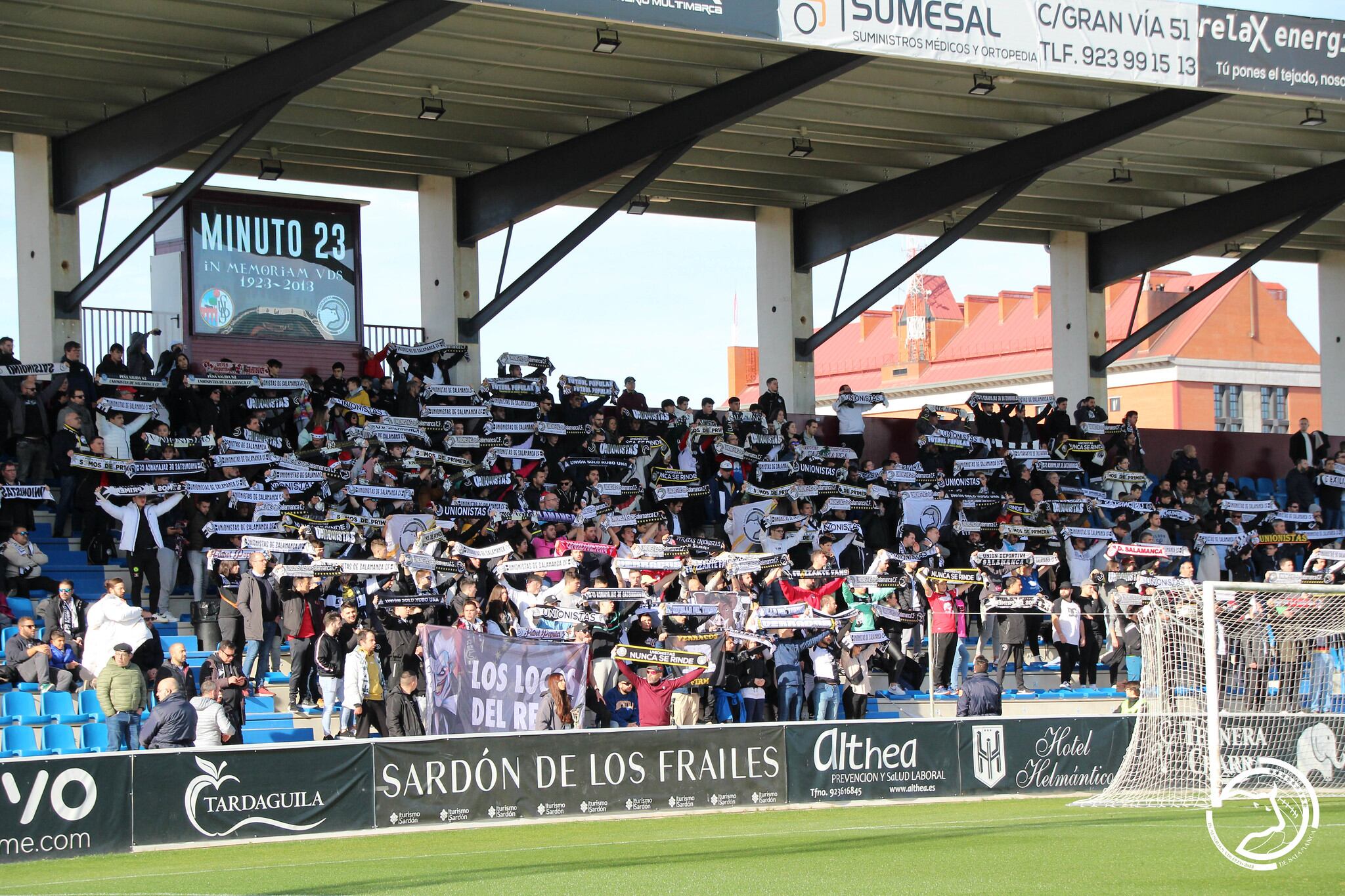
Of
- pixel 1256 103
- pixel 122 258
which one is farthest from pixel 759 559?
pixel 1256 103

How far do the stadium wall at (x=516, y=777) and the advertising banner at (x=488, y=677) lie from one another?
117 cm

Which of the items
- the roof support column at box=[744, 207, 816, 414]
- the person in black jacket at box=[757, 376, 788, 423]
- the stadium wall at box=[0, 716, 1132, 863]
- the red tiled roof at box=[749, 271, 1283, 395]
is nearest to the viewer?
the stadium wall at box=[0, 716, 1132, 863]

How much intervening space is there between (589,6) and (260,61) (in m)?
4.83

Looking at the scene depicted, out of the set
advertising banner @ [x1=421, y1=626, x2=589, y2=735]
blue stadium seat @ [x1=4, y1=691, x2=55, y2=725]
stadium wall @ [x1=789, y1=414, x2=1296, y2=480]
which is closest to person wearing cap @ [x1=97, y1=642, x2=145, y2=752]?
blue stadium seat @ [x1=4, y1=691, x2=55, y2=725]

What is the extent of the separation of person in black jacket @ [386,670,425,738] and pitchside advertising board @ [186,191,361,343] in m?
10.9

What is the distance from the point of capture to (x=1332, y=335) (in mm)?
34531

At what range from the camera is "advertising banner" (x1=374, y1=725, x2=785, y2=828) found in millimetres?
15797

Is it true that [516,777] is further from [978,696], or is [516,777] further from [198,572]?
[198,572]

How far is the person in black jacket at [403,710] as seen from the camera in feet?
54.9

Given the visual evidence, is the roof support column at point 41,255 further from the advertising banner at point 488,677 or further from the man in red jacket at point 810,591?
the man in red jacket at point 810,591

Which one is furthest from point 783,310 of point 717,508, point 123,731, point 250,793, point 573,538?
point 250,793

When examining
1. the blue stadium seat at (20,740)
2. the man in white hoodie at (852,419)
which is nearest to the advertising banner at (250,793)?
the blue stadium seat at (20,740)

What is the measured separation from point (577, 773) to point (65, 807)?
4769 millimetres

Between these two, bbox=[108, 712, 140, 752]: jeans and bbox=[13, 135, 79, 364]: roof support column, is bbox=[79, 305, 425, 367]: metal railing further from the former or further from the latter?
bbox=[108, 712, 140, 752]: jeans
